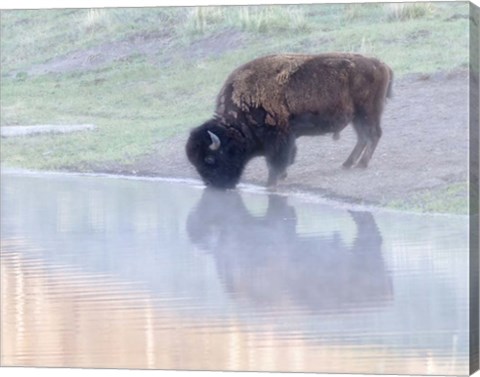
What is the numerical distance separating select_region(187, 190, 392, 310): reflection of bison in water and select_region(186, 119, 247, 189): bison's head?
28 cm

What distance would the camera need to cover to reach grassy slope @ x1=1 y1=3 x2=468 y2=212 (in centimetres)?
881

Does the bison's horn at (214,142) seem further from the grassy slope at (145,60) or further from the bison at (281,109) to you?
the grassy slope at (145,60)

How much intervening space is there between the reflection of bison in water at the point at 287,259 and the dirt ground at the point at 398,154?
0.62ft

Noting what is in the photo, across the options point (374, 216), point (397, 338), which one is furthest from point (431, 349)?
point (374, 216)

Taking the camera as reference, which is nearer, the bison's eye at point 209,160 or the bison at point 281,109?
the bison at point 281,109

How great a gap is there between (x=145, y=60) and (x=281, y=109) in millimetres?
878

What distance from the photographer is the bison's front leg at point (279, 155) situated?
29.7ft

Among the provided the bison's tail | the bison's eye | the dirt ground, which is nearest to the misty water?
the dirt ground

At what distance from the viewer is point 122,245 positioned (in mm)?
9047

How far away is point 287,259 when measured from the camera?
8742 millimetres

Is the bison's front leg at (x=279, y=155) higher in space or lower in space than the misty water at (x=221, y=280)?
higher

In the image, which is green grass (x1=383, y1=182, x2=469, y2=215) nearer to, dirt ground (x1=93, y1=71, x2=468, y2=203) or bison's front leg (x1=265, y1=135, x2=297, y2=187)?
dirt ground (x1=93, y1=71, x2=468, y2=203)

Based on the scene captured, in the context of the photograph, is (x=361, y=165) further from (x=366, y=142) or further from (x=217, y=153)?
(x=217, y=153)

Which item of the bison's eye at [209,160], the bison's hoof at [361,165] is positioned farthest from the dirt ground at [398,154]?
the bison's eye at [209,160]
